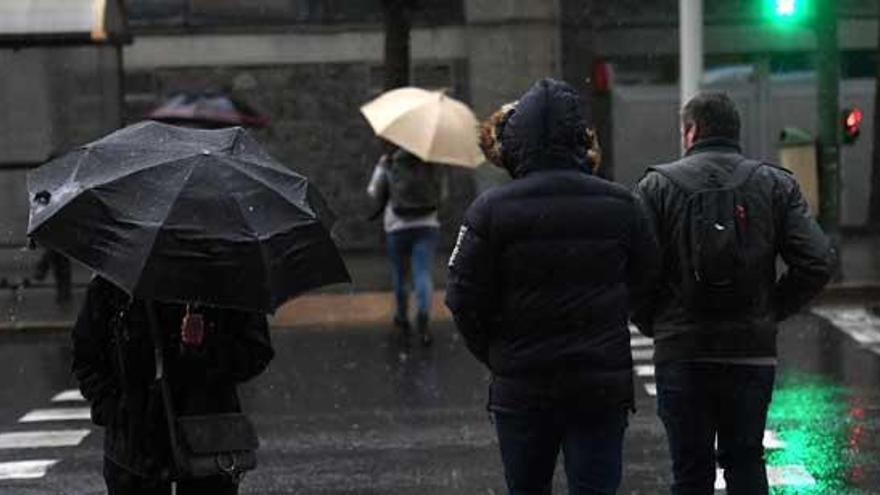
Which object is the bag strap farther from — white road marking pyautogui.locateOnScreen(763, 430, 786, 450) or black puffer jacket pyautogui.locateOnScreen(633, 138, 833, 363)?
white road marking pyautogui.locateOnScreen(763, 430, 786, 450)

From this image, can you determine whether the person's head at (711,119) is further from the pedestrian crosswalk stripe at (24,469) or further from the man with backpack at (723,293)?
the pedestrian crosswalk stripe at (24,469)

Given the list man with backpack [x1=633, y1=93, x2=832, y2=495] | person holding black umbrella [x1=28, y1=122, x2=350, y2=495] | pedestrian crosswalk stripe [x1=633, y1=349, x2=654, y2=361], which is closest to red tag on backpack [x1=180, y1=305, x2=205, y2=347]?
person holding black umbrella [x1=28, y1=122, x2=350, y2=495]

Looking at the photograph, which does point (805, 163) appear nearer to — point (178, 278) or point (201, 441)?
point (201, 441)

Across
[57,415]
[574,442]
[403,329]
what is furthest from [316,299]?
[574,442]

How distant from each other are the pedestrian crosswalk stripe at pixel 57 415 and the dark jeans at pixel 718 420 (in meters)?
4.88

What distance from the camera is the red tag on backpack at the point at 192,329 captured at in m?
3.86

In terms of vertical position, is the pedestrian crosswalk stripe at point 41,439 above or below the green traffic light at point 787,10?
below

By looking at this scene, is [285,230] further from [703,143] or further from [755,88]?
[755,88]

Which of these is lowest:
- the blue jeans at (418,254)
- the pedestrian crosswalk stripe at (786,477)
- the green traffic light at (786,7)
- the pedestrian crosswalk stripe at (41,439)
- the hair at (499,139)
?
the pedestrian crosswalk stripe at (41,439)

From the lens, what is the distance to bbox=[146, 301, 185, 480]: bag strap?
152 inches

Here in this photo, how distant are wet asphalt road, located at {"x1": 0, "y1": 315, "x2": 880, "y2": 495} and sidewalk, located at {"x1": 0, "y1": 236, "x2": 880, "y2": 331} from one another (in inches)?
37.8

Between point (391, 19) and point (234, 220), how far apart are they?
42.4 ft

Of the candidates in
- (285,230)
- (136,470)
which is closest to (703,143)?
(285,230)

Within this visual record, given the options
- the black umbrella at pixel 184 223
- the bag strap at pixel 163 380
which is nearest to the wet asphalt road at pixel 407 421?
the bag strap at pixel 163 380
